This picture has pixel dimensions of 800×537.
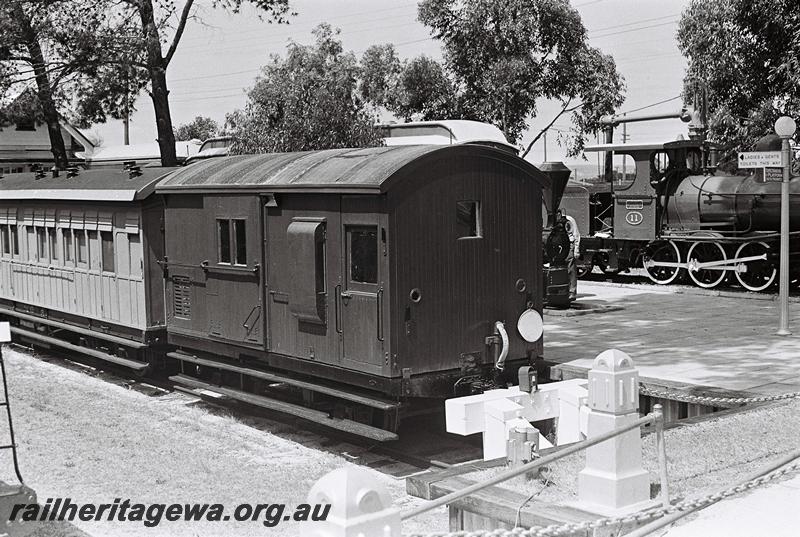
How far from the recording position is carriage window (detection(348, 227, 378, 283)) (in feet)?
30.7

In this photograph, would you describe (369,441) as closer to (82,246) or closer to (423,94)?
(82,246)

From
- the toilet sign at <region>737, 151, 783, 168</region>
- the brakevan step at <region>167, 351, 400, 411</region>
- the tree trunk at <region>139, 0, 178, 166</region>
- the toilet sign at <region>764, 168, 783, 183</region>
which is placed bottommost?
the brakevan step at <region>167, 351, 400, 411</region>

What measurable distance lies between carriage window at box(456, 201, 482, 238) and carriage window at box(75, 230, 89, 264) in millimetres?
7001

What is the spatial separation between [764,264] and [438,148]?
1261 centimetres

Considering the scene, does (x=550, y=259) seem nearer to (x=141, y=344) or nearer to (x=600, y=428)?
(x=141, y=344)

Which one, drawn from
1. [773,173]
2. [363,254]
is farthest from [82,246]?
[773,173]

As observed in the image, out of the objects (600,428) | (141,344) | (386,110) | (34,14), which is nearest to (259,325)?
(141,344)

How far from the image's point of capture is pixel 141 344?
12930 mm

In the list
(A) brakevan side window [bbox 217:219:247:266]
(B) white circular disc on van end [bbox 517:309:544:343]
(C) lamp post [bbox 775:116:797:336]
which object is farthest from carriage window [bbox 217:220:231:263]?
(C) lamp post [bbox 775:116:797:336]

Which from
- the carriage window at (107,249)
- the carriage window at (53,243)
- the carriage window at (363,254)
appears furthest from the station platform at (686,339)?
the carriage window at (53,243)

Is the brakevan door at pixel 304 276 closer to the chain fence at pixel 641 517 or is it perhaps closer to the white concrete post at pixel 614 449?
the white concrete post at pixel 614 449

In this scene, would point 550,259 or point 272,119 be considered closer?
point 550,259

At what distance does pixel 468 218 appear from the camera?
9812 millimetres

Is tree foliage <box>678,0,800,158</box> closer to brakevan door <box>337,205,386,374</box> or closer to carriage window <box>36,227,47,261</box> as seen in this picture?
carriage window <box>36,227,47,261</box>
